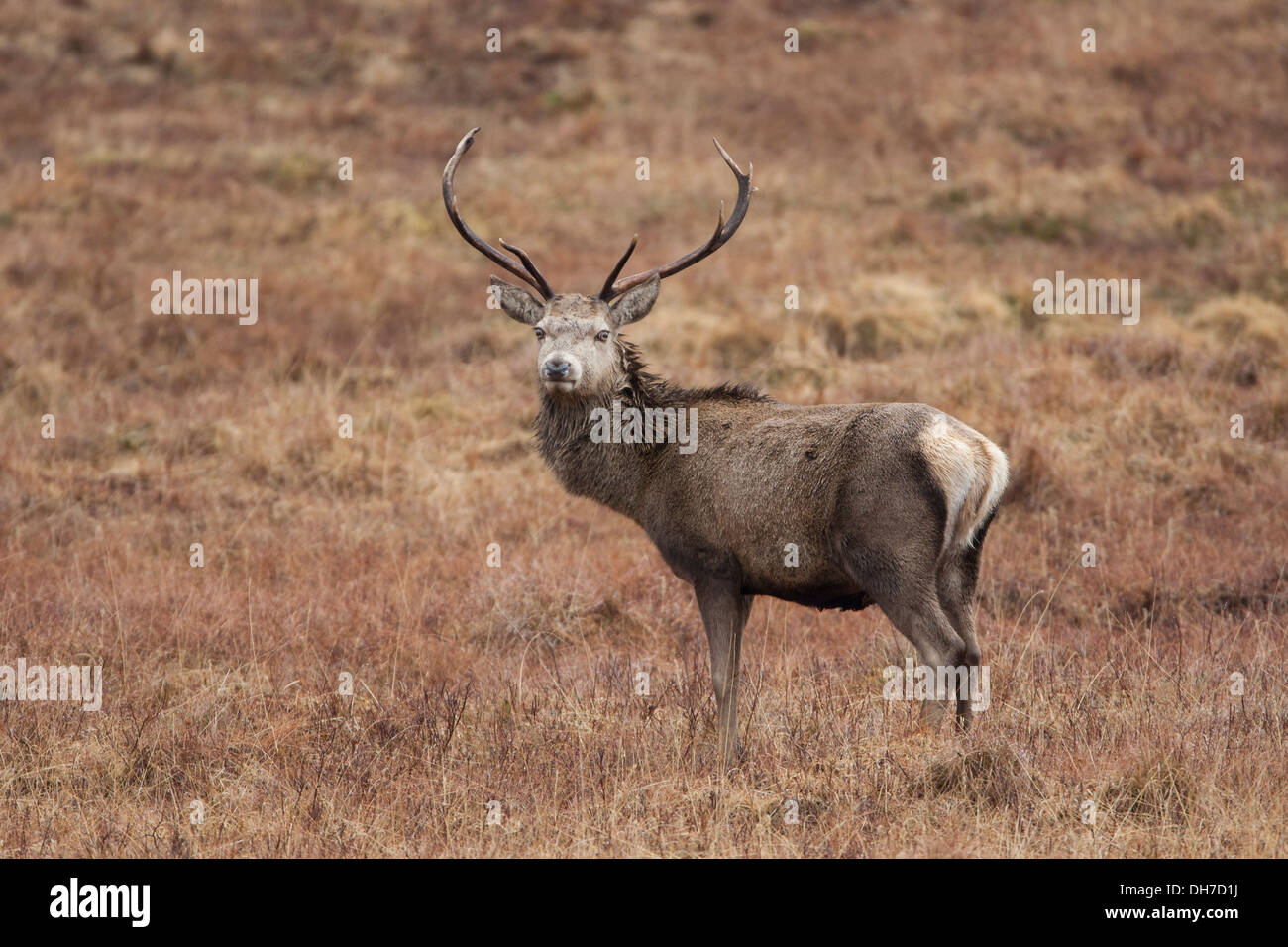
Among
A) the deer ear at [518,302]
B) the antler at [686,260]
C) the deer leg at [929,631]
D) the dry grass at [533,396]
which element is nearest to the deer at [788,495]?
the deer leg at [929,631]

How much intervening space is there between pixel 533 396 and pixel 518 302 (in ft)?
18.4

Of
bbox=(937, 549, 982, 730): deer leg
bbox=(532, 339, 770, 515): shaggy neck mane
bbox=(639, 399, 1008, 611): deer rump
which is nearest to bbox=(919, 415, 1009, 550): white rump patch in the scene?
bbox=(639, 399, 1008, 611): deer rump

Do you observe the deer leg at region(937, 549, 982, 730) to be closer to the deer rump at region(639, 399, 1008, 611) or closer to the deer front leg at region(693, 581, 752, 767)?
the deer rump at region(639, 399, 1008, 611)

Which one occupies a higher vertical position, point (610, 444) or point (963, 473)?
point (610, 444)

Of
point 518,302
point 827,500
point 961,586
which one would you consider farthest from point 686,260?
point 961,586

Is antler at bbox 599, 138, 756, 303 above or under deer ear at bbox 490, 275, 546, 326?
above

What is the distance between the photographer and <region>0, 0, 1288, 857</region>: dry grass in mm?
6055

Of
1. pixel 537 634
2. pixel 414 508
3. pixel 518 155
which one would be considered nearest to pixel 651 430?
pixel 537 634

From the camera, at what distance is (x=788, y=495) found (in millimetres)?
6652

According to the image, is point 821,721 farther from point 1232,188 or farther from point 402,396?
point 1232,188

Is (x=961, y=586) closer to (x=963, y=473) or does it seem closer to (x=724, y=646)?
(x=963, y=473)

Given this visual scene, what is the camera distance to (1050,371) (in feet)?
42.4

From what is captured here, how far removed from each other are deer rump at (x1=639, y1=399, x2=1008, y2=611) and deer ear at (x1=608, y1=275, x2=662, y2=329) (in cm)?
102

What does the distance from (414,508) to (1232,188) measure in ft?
45.6
